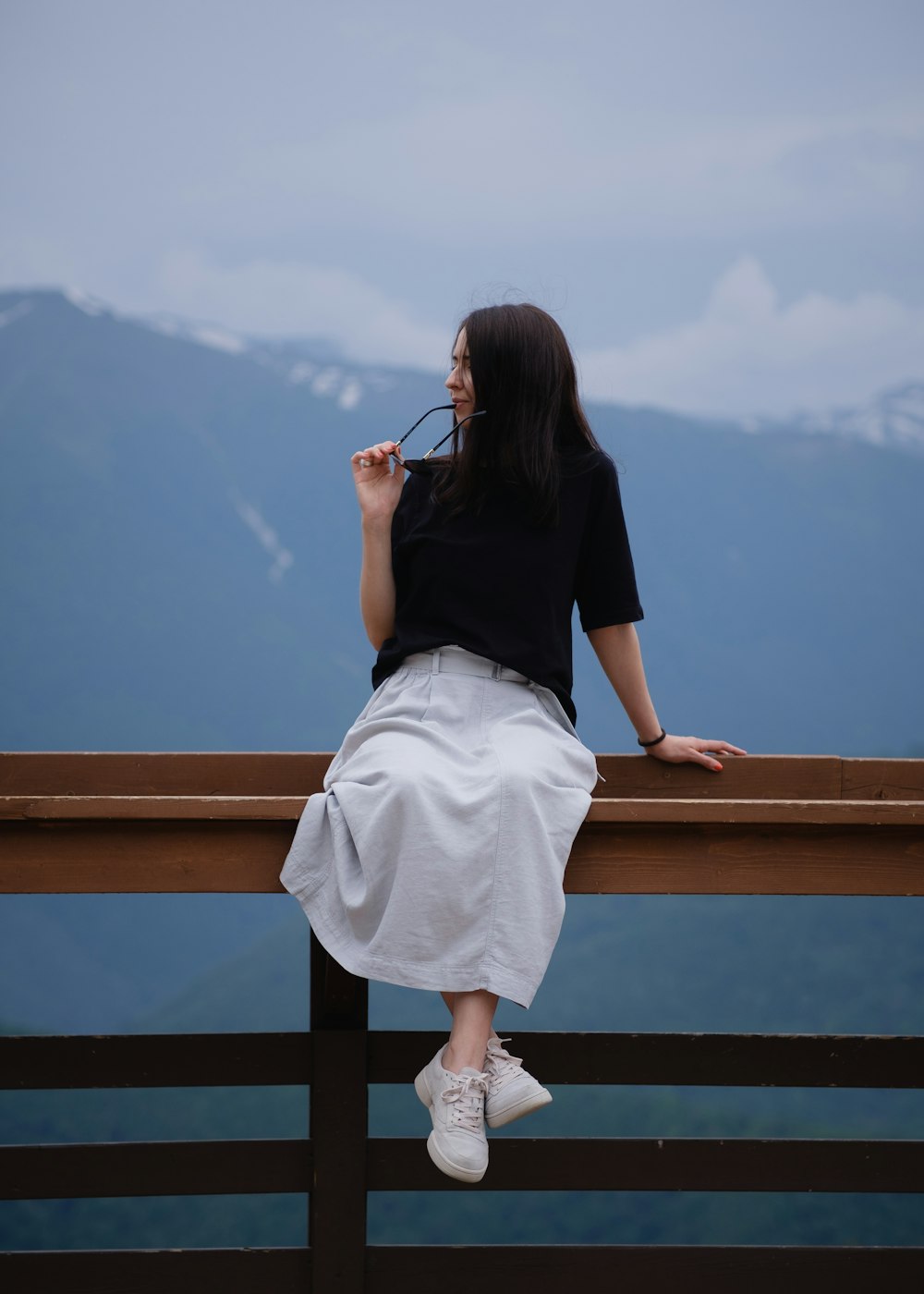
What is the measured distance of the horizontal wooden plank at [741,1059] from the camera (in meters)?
1.68

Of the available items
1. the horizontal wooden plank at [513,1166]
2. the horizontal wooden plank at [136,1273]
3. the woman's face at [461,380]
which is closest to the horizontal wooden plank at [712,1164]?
the horizontal wooden plank at [513,1166]

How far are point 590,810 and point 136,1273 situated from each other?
36.6 inches

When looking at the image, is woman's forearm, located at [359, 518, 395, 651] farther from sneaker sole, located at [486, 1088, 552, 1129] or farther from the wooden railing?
sneaker sole, located at [486, 1088, 552, 1129]

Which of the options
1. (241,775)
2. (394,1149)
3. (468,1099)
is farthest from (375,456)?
(394,1149)

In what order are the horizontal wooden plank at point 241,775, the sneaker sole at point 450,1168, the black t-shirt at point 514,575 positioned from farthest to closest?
the horizontal wooden plank at point 241,775 → the black t-shirt at point 514,575 → the sneaker sole at point 450,1168

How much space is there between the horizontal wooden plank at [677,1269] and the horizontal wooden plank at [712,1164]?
0.28 feet

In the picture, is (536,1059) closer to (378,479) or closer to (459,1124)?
(459,1124)

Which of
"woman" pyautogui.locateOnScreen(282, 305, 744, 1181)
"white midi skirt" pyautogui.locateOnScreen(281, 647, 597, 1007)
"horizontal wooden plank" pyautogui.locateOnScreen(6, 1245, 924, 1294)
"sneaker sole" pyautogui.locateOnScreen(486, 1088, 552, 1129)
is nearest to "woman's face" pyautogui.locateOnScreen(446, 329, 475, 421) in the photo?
"woman" pyautogui.locateOnScreen(282, 305, 744, 1181)

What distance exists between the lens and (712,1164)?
66.6 inches

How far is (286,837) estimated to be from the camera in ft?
4.25

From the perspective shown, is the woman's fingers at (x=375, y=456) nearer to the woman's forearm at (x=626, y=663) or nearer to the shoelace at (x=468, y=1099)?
Answer: the woman's forearm at (x=626, y=663)

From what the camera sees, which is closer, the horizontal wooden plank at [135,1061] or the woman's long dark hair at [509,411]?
the woman's long dark hair at [509,411]

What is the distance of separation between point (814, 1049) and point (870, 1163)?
0.17 meters

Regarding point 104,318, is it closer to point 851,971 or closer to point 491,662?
point 851,971
